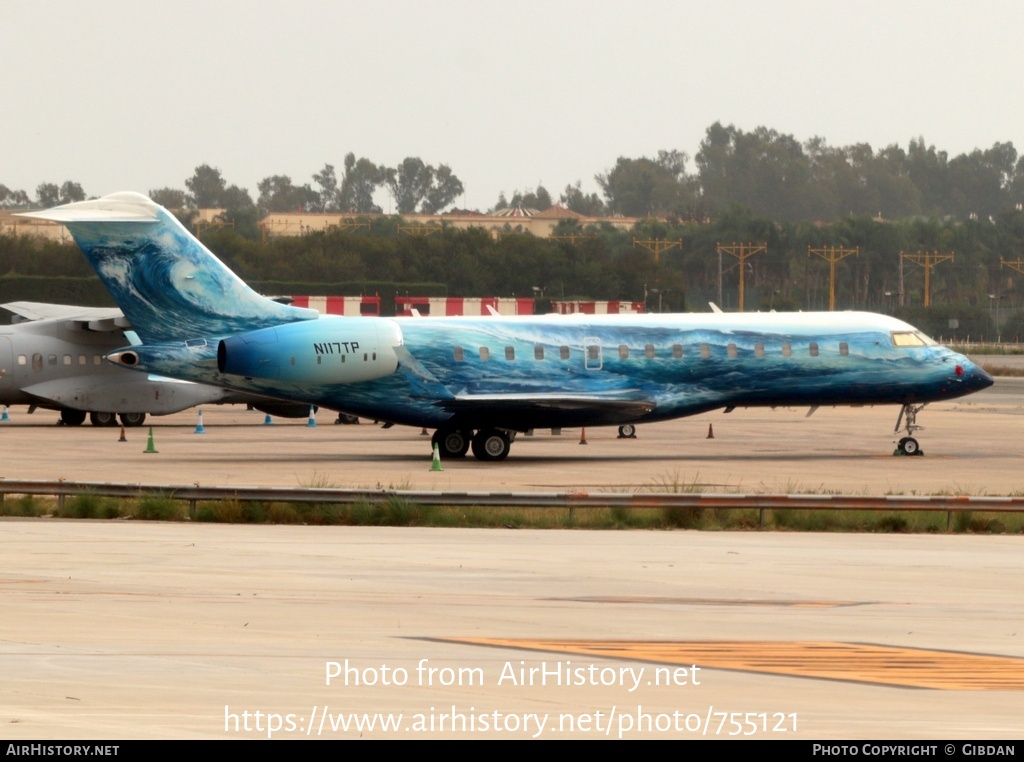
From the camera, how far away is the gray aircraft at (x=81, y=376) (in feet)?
133

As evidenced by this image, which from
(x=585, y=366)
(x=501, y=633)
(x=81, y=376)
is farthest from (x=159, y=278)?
(x=501, y=633)

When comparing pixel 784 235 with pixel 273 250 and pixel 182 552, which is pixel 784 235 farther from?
pixel 182 552

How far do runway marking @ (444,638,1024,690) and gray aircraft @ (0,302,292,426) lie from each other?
3008 cm

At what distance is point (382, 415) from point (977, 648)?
21.2 metres

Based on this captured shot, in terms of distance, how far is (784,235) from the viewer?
126 meters

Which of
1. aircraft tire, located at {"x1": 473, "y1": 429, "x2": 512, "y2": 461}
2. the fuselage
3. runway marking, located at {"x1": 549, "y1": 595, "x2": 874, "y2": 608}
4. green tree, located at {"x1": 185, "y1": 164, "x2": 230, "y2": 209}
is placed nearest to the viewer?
runway marking, located at {"x1": 549, "y1": 595, "x2": 874, "y2": 608}

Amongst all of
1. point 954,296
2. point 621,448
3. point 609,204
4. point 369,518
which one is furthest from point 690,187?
point 369,518

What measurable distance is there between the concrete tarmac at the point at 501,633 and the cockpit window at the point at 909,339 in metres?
14.0

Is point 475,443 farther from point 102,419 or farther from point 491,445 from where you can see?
point 102,419

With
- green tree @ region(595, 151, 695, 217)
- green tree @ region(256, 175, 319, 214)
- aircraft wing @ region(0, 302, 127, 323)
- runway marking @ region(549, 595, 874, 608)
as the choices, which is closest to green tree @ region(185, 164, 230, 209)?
green tree @ region(256, 175, 319, 214)

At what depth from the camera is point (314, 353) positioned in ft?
101

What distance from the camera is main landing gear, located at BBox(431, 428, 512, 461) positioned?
31828 millimetres

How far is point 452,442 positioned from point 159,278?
6.87m

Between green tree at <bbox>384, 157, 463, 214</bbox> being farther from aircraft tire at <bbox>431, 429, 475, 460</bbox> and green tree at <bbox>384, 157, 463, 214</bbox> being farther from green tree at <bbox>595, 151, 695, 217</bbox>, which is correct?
aircraft tire at <bbox>431, 429, 475, 460</bbox>
